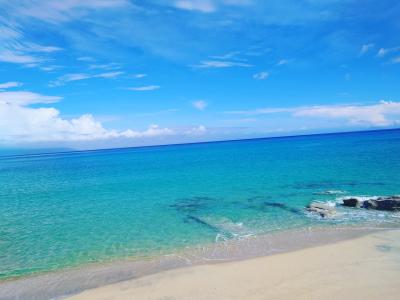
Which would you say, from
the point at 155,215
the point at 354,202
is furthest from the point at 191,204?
the point at 354,202

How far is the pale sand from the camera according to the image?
13.8m

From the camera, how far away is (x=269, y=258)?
18.2 metres

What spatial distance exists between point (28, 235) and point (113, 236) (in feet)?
24.6

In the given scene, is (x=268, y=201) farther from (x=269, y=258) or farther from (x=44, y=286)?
(x=44, y=286)

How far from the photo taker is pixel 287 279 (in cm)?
1520

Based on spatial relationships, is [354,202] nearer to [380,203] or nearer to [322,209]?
[380,203]

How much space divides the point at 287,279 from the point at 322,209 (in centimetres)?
1431

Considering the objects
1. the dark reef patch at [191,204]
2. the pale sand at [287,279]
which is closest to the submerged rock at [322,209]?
the pale sand at [287,279]

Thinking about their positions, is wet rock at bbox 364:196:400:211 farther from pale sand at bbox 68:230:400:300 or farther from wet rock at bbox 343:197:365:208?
pale sand at bbox 68:230:400:300

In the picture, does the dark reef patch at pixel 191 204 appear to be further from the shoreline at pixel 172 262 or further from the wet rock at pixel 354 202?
the wet rock at pixel 354 202

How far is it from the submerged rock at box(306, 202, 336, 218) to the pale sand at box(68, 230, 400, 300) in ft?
24.8

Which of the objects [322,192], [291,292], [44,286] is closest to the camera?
[291,292]

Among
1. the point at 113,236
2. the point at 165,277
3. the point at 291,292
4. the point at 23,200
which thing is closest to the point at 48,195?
the point at 23,200

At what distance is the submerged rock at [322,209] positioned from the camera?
86.8 ft
